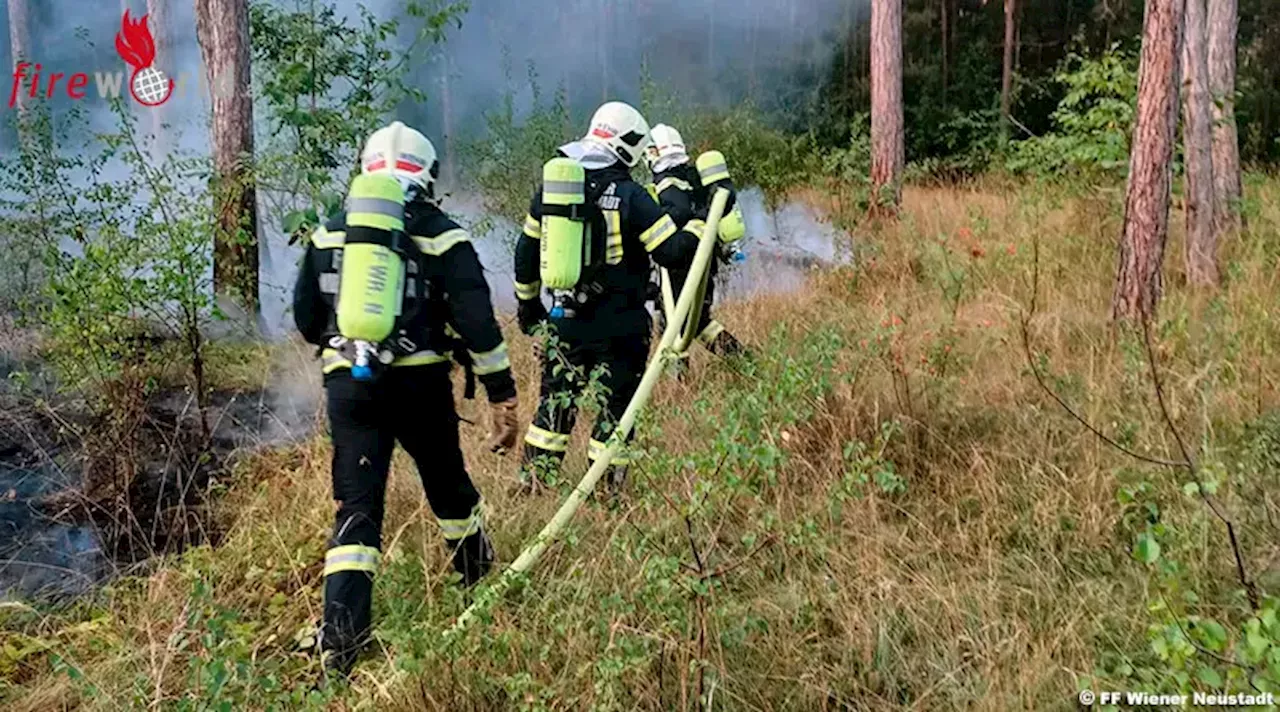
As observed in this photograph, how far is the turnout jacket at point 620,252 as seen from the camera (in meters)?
3.72

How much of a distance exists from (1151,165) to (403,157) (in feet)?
13.6

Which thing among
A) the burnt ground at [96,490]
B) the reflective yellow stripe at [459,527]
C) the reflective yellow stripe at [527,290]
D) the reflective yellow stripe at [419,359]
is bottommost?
the burnt ground at [96,490]

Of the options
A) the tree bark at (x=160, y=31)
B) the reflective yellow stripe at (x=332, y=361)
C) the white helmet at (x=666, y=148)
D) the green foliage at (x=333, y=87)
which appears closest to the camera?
the reflective yellow stripe at (x=332, y=361)

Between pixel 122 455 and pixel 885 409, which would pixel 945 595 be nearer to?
pixel 885 409

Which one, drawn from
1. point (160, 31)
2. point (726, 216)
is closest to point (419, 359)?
point (726, 216)

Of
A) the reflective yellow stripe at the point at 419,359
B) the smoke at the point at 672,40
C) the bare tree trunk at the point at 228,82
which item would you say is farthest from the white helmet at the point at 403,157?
the smoke at the point at 672,40

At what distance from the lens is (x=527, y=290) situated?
13.2ft

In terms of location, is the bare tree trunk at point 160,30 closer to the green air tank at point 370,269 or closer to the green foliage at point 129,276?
the green foliage at point 129,276

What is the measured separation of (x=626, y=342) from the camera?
3.96 metres

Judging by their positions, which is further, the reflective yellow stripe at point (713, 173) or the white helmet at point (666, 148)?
the white helmet at point (666, 148)

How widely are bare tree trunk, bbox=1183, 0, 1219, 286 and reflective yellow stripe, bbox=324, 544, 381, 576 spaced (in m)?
5.82

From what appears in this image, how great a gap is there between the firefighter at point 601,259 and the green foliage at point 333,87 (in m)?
1.27

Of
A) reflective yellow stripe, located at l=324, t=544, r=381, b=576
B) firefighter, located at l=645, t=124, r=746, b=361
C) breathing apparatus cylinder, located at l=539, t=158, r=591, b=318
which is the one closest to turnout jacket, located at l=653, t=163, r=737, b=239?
firefighter, located at l=645, t=124, r=746, b=361

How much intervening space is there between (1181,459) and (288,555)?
327 cm
